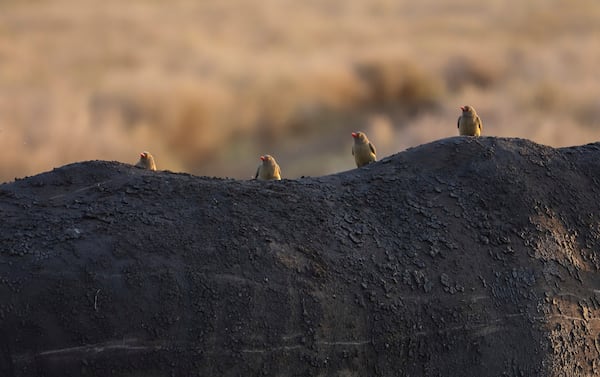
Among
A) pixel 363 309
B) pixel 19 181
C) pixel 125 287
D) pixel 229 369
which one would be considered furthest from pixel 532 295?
pixel 19 181

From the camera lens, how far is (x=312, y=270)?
800 cm

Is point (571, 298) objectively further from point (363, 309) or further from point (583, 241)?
point (363, 309)

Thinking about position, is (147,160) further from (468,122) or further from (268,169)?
(468,122)

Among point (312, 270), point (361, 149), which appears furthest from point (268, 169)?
point (312, 270)

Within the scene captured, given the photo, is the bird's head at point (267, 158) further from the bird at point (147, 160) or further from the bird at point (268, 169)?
the bird at point (147, 160)

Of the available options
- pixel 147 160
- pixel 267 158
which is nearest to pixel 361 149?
pixel 267 158

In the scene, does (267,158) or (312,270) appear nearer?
(312,270)

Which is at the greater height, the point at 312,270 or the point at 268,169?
the point at 268,169

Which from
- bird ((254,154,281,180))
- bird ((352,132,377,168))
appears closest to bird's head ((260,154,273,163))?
bird ((254,154,281,180))

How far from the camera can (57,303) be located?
276 inches

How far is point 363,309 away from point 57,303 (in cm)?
236

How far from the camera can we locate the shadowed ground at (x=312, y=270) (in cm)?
714

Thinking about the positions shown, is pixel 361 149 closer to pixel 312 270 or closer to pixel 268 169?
pixel 268 169

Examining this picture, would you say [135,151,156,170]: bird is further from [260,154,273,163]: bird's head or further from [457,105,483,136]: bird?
[457,105,483,136]: bird
